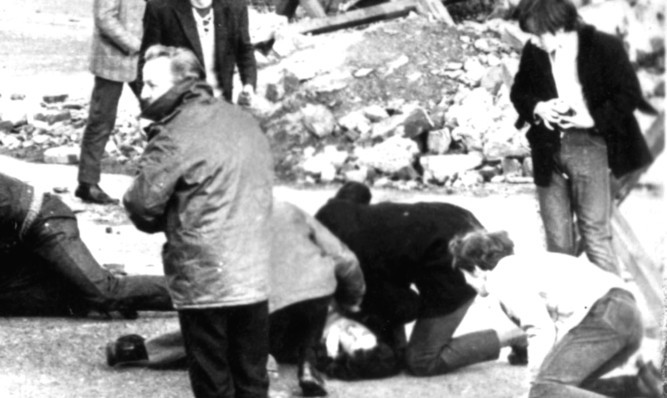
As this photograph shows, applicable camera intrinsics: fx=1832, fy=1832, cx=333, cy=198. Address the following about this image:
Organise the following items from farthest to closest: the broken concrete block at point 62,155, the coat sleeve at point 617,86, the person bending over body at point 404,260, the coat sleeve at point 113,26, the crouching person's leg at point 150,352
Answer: the crouching person's leg at point 150,352 → the broken concrete block at point 62,155 → the coat sleeve at point 113,26 → the person bending over body at point 404,260 → the coat sleeve at point 617,86

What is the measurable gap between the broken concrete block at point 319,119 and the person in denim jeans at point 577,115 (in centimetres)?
57

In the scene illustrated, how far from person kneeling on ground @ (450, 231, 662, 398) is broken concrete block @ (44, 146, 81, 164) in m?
1.34

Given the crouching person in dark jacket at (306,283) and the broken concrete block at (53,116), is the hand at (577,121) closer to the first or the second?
the crouching person in dark jacket at (306,283)

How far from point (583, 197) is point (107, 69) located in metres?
1.59

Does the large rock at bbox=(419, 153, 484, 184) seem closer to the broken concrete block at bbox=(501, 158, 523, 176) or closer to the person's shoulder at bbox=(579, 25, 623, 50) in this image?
the broken concrete block at bbox=(501, 158, 523, 176)

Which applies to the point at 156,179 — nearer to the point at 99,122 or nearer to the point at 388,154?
the point at 99,122

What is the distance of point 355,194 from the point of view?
18.4 ft

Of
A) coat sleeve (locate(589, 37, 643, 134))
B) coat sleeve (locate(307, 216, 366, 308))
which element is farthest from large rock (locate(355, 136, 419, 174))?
coat sleeve (locate(589, 37, 643, 134))

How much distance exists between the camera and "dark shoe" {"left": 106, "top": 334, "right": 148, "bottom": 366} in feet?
20.3

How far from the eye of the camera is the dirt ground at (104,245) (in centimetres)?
564

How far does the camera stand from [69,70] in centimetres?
600

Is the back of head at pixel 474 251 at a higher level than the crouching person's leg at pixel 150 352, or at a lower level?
higher

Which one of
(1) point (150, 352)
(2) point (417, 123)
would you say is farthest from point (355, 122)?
(1) point (150, 352)

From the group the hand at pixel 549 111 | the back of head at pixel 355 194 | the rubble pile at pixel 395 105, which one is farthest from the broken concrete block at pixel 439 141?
the hand at pixel 549 111
